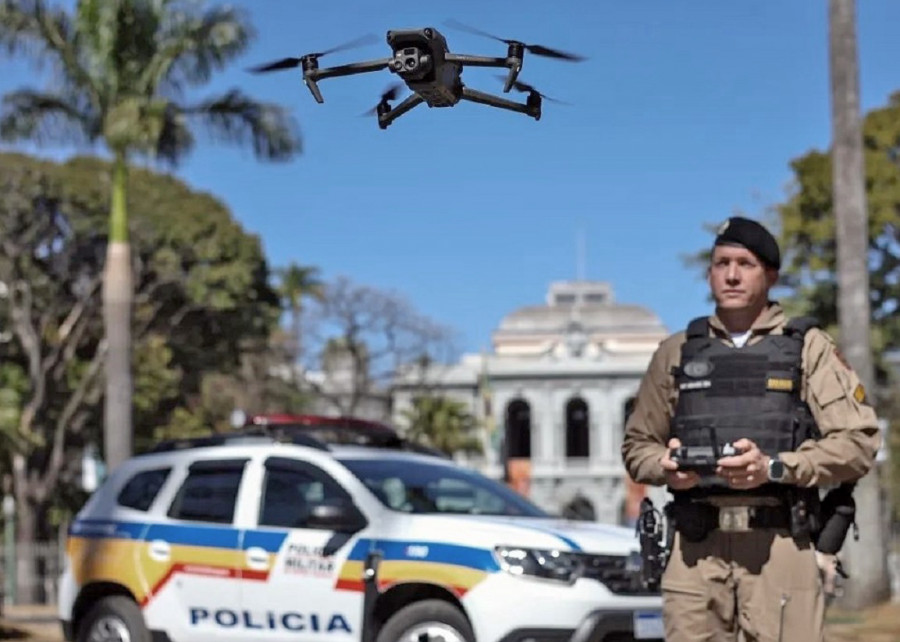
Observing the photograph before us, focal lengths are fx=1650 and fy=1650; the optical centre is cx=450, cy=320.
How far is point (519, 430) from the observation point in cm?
8969

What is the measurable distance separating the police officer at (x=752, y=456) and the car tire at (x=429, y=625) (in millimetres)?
3064

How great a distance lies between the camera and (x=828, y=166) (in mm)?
35406

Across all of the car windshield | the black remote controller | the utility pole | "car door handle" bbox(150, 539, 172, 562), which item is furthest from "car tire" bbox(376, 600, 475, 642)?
the utility pole

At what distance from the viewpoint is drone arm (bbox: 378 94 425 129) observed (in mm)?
4266

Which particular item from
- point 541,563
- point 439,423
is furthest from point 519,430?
point 541,563

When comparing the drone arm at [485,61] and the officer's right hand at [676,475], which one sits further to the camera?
the officer's right hand at [676,475]

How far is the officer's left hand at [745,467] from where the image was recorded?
197 inches

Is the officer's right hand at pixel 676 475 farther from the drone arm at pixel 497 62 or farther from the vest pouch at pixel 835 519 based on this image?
the drone arm at pixel 497 62

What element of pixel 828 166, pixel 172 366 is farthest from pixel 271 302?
pixel 828 166

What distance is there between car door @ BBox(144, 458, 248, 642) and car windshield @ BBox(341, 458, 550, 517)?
2.80 ft

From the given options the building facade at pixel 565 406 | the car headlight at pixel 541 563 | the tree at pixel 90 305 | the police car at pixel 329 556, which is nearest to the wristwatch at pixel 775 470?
the police car at pixel 329 556

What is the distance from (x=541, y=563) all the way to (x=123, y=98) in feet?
44.2

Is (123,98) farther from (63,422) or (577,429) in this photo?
(577,429)

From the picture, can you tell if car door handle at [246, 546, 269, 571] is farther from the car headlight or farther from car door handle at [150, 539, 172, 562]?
the car headlight
